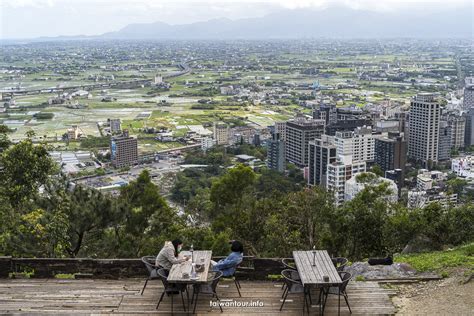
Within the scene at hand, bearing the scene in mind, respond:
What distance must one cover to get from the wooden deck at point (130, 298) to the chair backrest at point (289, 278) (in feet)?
0.54

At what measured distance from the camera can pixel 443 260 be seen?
6715mm

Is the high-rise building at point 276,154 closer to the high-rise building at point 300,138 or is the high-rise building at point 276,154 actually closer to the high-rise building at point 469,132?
the high-rise building at point 300,138

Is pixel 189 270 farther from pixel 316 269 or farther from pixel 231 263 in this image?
pixel 316 269

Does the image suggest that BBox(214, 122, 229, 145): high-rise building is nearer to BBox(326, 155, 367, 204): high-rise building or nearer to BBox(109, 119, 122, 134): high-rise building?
BBox(109, 119, 122, 134): high-rise building

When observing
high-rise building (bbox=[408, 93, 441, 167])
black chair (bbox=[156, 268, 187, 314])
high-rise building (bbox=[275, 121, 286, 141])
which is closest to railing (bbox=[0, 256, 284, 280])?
black chair (bbox=[156, 268, 187, 314])

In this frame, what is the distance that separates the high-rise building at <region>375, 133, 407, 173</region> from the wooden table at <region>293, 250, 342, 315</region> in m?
33.1

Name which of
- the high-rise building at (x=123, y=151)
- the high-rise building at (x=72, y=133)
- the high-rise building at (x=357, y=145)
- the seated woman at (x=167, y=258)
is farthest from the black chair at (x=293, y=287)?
the high-rise building at (x=72, y=133)

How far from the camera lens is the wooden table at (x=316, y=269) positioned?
4.95 meters

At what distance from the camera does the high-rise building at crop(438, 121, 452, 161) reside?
4281cm

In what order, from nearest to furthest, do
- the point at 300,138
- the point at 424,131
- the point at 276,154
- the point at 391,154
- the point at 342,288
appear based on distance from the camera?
1. the point at 342,288
2. the point at 391,154
3. the point at 276,154
4. the point at 300,138
5. the point at 424,131

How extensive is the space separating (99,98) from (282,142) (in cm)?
3697

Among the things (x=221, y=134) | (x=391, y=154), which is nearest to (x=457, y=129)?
(x=391, y=154)

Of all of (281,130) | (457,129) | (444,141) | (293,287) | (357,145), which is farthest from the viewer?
(457,129)

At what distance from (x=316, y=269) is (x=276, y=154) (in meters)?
34.2
